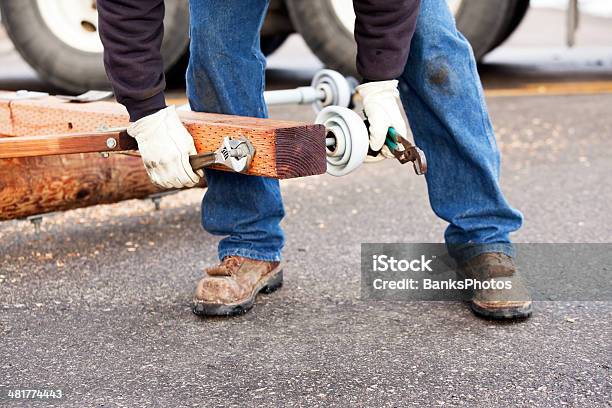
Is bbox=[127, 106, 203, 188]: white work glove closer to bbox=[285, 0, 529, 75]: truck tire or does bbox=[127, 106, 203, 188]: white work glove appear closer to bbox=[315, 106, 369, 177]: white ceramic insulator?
bbox=[315, 106, 369, 177]: white ceramic insulator

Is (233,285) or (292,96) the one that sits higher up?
(292,96)

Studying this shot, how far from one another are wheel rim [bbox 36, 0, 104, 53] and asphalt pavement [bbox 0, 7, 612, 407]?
2.28 meters

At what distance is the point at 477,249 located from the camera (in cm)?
254

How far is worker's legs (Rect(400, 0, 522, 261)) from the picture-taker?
7.96 ft

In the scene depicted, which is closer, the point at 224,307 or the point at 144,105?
the point at 144,105

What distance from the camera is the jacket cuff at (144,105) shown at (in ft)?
7.14

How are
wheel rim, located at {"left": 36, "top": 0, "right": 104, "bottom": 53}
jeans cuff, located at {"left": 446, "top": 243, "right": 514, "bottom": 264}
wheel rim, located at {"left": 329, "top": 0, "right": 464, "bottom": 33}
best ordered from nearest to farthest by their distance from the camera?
1. jeans cuff, located at {"left": 446, "top": 243, "right": 514, "bottom": 264}
2. wheel rim, located at {"left": 329, "top": 0, "right": 464, "bottom": 33}
3. wheel rim, located at {"left": 36, "top": 0, "right": 104, "bottom": 53}

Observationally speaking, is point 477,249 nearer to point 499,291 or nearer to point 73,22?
point 499,291

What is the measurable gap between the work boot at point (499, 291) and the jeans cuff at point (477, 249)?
0.4 inches

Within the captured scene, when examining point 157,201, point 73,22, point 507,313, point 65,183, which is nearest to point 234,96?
point 65,183

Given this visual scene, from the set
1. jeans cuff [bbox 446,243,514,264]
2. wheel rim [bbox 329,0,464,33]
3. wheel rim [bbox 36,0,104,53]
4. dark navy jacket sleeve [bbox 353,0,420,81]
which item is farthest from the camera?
wheel rim [bbox 36,0,104,53]

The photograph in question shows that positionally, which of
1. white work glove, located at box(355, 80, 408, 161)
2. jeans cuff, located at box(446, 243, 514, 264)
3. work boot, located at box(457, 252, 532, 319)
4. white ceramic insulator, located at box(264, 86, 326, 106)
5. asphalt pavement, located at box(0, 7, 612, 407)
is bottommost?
asphalt pavement, located at box(0, 7, 612, 407)

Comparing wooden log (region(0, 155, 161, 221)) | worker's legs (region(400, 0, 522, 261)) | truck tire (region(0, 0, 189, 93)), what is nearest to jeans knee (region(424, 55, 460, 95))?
worker's legs (region(400, 0, 522, 261))

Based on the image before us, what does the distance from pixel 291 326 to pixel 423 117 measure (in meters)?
0.64
